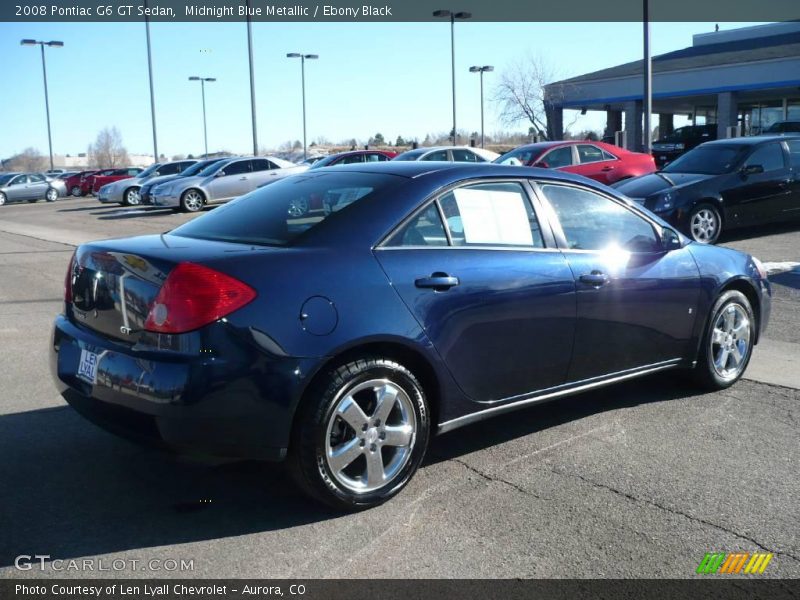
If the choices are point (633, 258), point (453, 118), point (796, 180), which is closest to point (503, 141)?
point (453, 118)

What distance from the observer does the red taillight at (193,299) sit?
11.5ft

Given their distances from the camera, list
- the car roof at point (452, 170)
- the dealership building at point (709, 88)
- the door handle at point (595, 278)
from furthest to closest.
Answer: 1. the dealership building at point (709, 88)
2. the door handle at point (595, 278)
3. the car roof at point (452, 170)

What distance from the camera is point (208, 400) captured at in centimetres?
343

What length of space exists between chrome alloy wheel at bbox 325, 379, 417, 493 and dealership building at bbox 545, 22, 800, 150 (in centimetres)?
2914

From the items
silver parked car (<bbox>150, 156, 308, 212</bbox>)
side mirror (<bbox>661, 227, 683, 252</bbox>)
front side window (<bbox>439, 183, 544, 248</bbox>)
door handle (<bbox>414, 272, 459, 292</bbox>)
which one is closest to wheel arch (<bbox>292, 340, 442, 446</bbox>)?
door handle (<bbox>414, 272, 459, 292</bbox>)

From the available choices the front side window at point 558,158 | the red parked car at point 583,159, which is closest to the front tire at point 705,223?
the red parked car at point 583,159

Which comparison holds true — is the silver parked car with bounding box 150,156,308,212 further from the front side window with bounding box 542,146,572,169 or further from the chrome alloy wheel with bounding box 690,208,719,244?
the chrome alloy wheel with bounding box 690,208,719,244

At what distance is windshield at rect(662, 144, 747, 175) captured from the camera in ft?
41.4

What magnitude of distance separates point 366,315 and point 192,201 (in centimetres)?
2261

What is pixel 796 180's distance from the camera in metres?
12.8

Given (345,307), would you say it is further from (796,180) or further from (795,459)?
(796,180)

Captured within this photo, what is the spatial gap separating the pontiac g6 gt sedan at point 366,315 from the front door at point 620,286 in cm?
1

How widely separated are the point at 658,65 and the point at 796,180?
3151 cm

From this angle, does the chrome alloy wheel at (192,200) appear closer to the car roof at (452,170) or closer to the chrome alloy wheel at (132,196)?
the chrome alloy wheel at (132,196)
